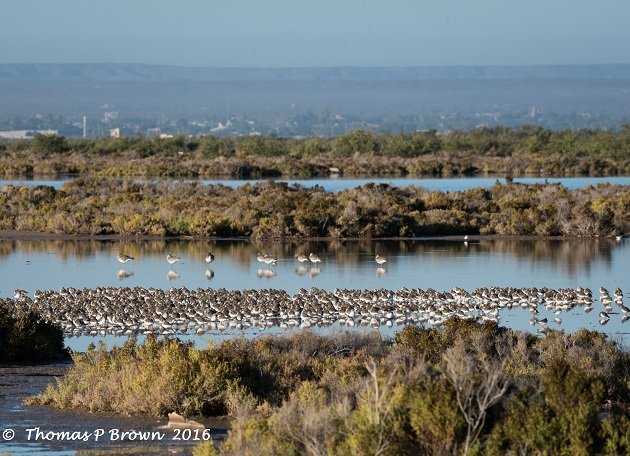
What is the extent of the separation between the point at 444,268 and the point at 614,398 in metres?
14.8

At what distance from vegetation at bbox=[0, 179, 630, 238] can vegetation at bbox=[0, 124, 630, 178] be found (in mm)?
27496

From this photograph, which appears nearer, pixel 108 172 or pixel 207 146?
pixel 108 172

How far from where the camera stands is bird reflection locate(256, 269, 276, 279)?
26234 mm

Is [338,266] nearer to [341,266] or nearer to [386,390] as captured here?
[341,266]

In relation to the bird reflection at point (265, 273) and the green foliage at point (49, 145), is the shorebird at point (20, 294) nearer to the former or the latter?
the bird reflection at point (265, 273)

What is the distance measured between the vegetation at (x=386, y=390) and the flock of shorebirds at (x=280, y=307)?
4092mm

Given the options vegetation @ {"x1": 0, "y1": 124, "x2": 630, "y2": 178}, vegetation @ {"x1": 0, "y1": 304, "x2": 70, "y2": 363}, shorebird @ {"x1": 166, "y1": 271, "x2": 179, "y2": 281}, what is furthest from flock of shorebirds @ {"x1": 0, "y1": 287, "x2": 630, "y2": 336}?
vegetation @ {"x1": 0, "y1": 124, "x2": 630, "y2": 178}

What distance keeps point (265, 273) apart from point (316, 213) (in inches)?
380

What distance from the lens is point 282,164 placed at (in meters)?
72.5

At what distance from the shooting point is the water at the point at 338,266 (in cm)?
2491

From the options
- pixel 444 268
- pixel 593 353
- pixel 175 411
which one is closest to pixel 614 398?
pixel 593 353

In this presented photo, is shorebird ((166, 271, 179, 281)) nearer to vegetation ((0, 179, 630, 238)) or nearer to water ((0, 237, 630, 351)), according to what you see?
water ((0, 237, 630, 351))

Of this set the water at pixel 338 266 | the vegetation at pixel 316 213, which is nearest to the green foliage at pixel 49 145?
the vegetation at pixel 316 213

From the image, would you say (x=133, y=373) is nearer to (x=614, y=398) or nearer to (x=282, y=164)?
(x=614, y=398)
